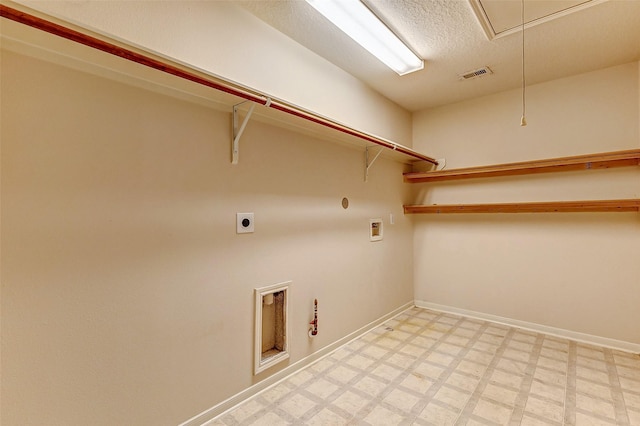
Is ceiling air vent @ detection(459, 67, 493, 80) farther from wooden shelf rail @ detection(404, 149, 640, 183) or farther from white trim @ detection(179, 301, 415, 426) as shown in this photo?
white trim @ detection(179, 301, 415, 426)

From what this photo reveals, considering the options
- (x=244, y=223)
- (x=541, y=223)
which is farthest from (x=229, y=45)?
(x=541, y=223)

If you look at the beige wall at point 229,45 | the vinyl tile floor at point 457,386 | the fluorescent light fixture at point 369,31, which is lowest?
the vinyl tile floor at point 457,386

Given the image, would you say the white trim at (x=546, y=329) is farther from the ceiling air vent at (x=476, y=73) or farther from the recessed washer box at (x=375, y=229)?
the ceiling air vent at (x=476, y=73)

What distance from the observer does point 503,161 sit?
3.17m

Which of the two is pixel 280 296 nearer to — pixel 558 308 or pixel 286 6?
pixel 286 6

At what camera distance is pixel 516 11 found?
188 cm

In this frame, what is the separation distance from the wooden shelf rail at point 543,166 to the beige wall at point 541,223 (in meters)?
0.07

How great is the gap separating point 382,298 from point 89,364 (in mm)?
2611

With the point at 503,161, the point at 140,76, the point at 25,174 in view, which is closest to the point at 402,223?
the point at 503,161

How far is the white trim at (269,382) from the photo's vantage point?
5.53 feet

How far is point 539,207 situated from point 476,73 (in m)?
1.46

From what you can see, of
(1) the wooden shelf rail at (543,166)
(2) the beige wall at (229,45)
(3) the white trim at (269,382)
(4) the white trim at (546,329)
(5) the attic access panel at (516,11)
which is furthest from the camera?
(4) the white trim at (546,329)

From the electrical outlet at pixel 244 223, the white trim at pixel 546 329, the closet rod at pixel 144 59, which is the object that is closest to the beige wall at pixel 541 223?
the white trim at pixel 546 329

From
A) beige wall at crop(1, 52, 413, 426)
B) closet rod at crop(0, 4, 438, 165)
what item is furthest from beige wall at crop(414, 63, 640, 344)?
closet rod at crop(0, 4, 438, 165)
